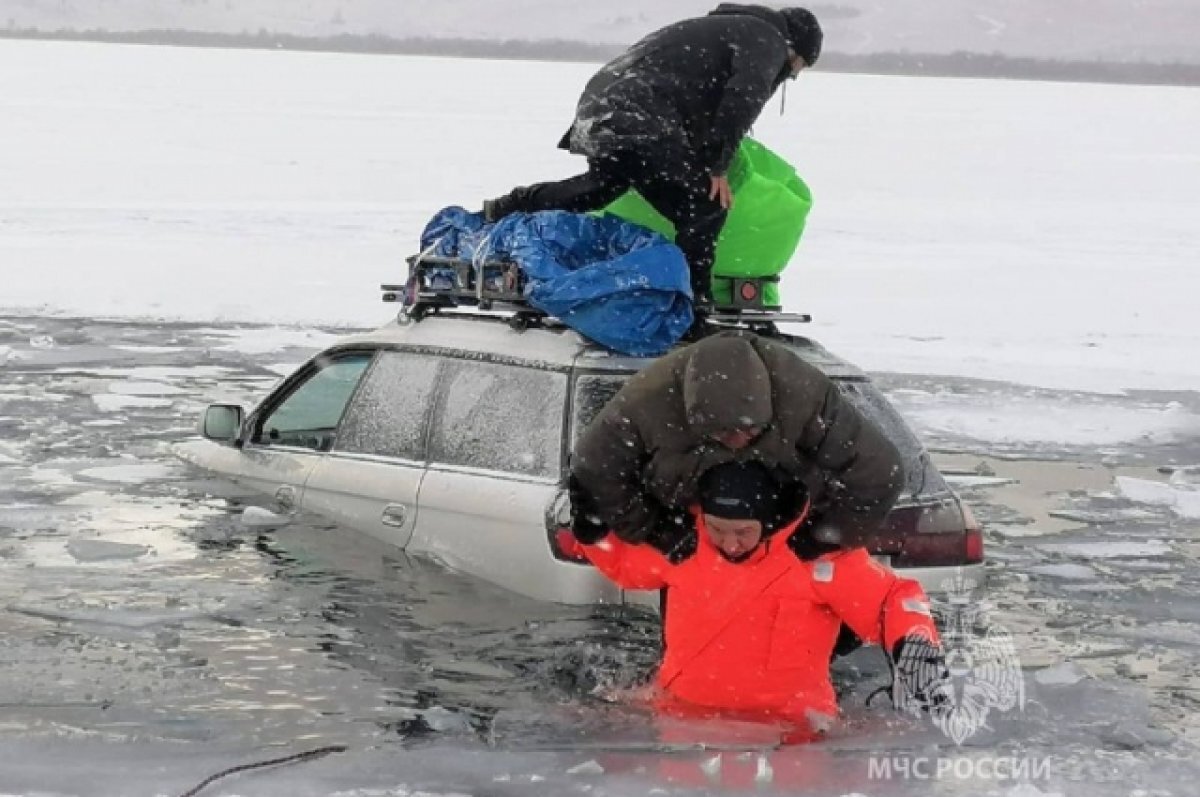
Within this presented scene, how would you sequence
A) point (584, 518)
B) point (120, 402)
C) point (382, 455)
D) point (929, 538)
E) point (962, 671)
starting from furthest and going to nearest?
point (120, 402) → point (382, 455) → point (962, 671) → point (929, 538) → point (584, 518)

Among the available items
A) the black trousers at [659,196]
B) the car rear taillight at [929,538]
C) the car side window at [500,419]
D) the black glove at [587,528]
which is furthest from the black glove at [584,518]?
the black trousers at [659,196]

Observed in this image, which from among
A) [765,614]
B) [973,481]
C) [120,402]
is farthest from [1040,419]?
[765,614]

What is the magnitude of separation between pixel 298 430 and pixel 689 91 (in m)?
2.50

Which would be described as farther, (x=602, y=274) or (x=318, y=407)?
(x=318, y=407)

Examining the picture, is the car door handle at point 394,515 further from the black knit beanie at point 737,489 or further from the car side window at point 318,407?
the black knit beanie at point 737,489

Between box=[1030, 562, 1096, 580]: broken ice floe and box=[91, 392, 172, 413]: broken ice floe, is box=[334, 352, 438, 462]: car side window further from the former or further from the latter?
box=[91, 392, 172, 413]: broken ice floe

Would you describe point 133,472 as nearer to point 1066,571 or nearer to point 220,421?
point 220,421

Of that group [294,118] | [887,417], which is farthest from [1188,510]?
[294,118]

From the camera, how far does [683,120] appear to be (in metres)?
8.31

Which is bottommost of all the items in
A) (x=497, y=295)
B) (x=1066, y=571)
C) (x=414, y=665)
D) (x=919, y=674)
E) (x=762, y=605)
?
(x=414, y=665)

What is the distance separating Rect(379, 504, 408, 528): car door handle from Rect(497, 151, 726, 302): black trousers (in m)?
1.46

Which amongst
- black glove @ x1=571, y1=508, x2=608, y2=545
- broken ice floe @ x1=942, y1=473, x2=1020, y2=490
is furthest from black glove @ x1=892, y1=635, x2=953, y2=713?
broken ice floe @ x1=942, y1=473, x2=1020, y2=490

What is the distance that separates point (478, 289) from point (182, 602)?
173 cm

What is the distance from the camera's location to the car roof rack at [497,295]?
7387mm
